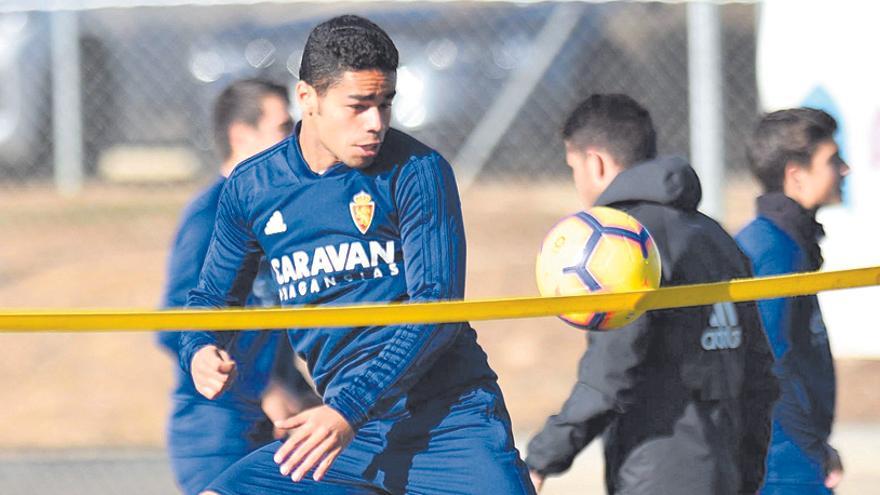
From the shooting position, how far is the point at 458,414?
150 inches

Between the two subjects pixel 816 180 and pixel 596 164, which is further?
pixel 816 180

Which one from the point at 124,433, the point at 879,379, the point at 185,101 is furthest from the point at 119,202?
the point at 879,379

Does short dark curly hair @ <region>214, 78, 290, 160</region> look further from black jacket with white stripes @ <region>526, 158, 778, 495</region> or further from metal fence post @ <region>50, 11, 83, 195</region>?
metal fence post @ <region>50, 11, 83, 195</region>

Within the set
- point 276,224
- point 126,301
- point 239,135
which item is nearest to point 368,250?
point 276,224

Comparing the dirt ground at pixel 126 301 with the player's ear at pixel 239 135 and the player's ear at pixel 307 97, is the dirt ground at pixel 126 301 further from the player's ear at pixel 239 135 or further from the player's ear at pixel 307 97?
the player's ear at pixel 307 97

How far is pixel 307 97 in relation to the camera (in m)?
3.88

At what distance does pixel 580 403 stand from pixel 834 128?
5.38 feet

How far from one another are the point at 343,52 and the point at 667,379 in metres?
1.24

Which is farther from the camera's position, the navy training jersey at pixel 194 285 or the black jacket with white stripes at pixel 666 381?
the navy training jersey at pixel 194 285

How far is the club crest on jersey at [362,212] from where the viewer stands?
3.79m

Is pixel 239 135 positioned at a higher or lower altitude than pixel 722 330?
higher

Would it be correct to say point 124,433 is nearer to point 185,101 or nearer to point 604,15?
point 185,101

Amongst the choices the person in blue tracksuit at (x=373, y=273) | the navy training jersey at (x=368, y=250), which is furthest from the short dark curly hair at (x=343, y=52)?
the navy training jersey at (x=368, y=250)

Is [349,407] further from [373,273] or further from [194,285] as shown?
[194,285]
